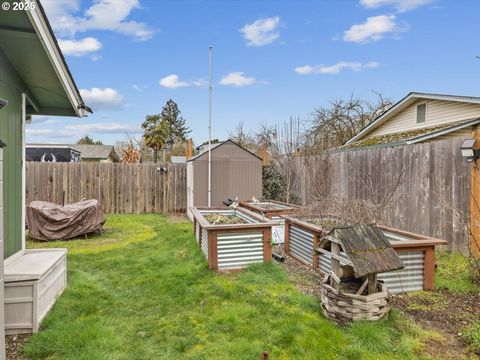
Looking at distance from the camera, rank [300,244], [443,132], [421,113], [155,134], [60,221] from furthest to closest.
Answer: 1. [155,134]
2. [421,113]
3. [60,221]
4. [443,132]
5. [300,244]

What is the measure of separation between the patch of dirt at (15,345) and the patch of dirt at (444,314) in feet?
11.0

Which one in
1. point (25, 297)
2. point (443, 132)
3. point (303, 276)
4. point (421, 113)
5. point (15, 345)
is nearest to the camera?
point (15, 345)

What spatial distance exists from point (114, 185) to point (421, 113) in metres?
10.5

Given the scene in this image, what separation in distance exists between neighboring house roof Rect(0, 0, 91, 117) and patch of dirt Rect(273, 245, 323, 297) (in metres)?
3.70

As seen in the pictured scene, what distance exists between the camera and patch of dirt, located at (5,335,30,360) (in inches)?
108

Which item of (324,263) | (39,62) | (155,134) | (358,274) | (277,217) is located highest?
(155,134)

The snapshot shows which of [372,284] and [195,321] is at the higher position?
[372,284]

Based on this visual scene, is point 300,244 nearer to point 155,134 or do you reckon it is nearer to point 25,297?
point 25,297

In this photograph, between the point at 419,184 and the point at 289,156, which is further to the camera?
the point at 289,156

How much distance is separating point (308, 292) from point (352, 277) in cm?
82

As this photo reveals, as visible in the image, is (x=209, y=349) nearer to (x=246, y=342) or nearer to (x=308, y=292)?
(x=246, y=342)

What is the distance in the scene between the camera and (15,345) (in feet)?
9.51

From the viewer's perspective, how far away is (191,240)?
22.8 feet

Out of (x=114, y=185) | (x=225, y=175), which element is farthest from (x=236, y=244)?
(x=114, y=185)
